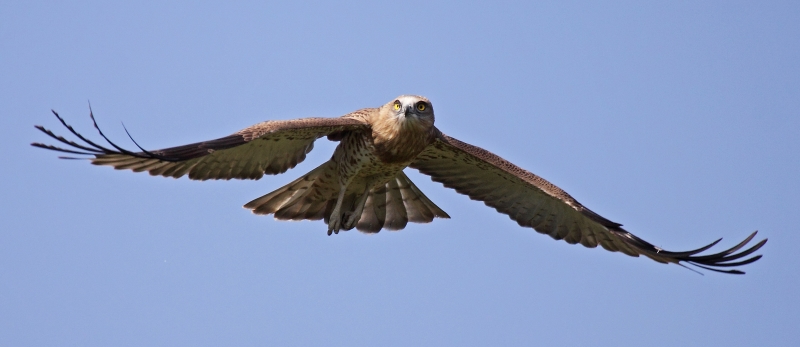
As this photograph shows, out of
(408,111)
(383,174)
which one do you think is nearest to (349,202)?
(383,174)

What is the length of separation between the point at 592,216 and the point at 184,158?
4898mm

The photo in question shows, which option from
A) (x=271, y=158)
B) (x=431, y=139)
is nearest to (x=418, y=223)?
(x=431, y=139)

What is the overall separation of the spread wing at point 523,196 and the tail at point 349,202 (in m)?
0.47

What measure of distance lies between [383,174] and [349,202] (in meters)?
0.78

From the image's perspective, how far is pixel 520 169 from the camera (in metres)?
12.8

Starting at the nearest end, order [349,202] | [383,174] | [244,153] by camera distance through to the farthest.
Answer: [244,153] → [383,174] → [349,202]

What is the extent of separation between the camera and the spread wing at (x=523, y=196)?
492 inches

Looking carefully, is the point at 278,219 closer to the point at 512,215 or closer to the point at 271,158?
the point at 271,158

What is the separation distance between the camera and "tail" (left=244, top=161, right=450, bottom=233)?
12.6 meters

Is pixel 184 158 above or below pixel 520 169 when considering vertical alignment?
below

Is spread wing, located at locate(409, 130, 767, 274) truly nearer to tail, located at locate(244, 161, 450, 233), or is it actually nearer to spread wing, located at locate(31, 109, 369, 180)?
tail, located at locate(244, 161, 450, 233)

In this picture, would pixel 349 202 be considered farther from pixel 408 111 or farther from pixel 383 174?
pixel 408 111

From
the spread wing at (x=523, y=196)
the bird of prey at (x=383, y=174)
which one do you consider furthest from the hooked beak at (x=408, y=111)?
the spread wing at (x=523, y=196)

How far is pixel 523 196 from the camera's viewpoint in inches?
521
